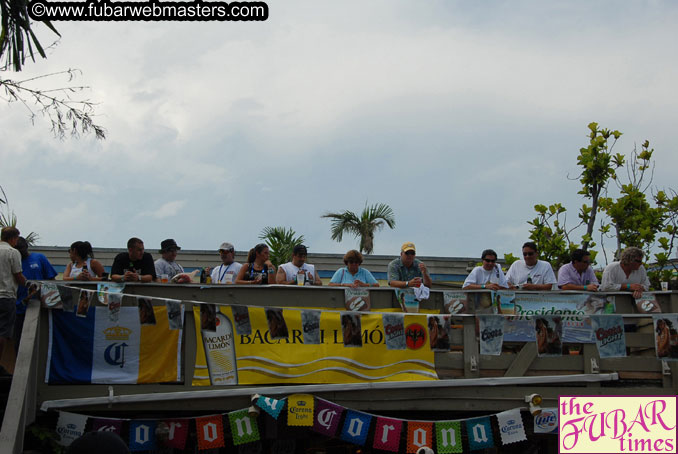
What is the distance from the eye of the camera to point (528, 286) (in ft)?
30.7

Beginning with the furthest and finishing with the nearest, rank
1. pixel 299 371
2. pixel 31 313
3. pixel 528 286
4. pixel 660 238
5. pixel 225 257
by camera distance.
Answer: pixel 660 238
pixel 225 257
pixel 528 286
pixel 299 371
pixel 31 313

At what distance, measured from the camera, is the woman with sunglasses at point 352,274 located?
9227mm

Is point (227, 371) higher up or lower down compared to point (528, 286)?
lower down

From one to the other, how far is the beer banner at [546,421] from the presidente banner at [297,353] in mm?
1315

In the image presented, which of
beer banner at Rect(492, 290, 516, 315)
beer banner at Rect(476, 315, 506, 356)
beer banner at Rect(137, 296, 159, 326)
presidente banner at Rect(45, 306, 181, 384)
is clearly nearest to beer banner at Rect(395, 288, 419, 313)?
beer banner at Rect(476, 315, 506, 356)

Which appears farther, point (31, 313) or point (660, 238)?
point (660, 238)

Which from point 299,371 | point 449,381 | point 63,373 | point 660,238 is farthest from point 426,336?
point 660,238

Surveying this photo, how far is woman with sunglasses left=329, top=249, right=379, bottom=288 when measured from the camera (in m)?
9.23

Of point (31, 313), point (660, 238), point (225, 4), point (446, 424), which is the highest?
point (225, 4)

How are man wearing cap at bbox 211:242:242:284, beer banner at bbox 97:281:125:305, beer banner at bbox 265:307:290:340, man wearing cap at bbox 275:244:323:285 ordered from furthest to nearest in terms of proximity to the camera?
man wearing cap at bbox 211:242:242:284 < man wearing cap at bbox 275:244:323:285 < beer banner at bbox 265:307:290:340 < beer banner at bbox 97:281:125:305

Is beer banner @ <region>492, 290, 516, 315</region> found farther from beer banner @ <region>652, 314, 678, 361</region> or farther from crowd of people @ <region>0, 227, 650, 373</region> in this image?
beer banner @ <region>652, 314, 678, 361</region>

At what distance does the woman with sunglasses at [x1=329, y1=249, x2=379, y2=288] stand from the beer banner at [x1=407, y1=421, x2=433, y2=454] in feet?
5.62

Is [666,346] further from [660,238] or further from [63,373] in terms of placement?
[63,373]

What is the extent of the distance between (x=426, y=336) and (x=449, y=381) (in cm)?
57
